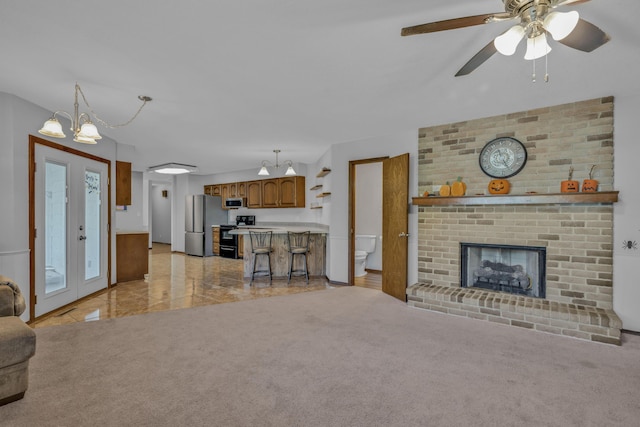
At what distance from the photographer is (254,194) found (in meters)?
8.15

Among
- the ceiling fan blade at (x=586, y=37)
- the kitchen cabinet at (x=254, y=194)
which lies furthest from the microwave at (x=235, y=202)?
the ceiling fan blade at (x=586, y=37)

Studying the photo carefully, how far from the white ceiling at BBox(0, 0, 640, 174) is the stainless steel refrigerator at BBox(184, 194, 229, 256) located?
14.7 feet

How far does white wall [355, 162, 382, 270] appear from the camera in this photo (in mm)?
6559

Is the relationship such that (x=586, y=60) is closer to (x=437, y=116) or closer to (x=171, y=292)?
(x=437, y=116)

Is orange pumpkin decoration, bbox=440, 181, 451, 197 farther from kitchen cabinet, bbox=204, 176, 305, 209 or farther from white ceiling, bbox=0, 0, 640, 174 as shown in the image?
kitchen cabinet, bbox=204, 176, 305, 209

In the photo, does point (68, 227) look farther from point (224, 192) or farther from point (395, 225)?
point (224, 192)

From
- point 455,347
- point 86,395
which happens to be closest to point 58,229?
point 86,395

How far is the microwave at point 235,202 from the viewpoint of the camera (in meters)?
8.39

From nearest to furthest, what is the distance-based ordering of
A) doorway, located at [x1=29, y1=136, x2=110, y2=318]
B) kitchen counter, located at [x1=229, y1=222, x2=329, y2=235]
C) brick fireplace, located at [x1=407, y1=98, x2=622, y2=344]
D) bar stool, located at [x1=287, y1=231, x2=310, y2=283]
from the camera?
brick fireplace, located at [x1=407, y1=98, x2=622, y2=344]
doorway, located at [x1=29, y1=136, x2=110, y2=318]
bar stool, located at [x1=287, y1=231, x2=310, y2=283]
kitchen counter, located at [x1=229, y1=222, x2=329, y2=235]

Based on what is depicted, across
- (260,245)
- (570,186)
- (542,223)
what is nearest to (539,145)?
(570,186)

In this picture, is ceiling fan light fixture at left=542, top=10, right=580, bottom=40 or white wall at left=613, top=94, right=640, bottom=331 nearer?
ceiling fan light fixture at left=542, top=10, right=580, bottom=40

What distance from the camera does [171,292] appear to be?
474 centimetres

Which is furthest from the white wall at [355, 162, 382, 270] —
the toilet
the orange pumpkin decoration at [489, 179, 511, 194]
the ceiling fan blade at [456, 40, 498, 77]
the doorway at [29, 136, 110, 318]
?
the doorway at [29, 136, 110, 318]

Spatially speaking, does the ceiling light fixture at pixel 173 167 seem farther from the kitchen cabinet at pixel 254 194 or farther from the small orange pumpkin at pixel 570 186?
the small orange pumpkin at pixel 570 186
